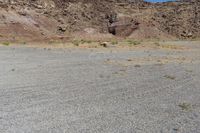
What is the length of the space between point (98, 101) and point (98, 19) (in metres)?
66.6

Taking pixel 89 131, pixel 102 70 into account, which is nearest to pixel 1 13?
pixel 102 70

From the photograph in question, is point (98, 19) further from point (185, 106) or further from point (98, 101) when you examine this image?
point (185, 106)

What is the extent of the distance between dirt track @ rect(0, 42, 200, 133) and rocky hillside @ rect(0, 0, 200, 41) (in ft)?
135

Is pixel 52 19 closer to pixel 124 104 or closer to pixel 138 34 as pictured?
pixel 138 34

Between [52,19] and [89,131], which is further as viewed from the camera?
[52,19]

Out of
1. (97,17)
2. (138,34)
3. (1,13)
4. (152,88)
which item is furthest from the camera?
(97,17)

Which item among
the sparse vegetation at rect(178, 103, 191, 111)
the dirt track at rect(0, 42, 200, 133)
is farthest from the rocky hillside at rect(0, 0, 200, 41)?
the sparse vegetation at rect(178, 103, 191, 111)

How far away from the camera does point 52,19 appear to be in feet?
241

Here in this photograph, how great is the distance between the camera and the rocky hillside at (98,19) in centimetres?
6479

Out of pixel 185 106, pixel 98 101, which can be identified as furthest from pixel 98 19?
pixel 185 106

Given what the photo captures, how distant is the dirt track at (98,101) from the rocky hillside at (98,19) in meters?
41.3

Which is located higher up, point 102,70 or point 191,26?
point 102,70

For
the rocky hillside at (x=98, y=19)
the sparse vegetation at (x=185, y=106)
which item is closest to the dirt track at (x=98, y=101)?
the sparse vegetation at (x=185, y=106)

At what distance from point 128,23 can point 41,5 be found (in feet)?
46.2
